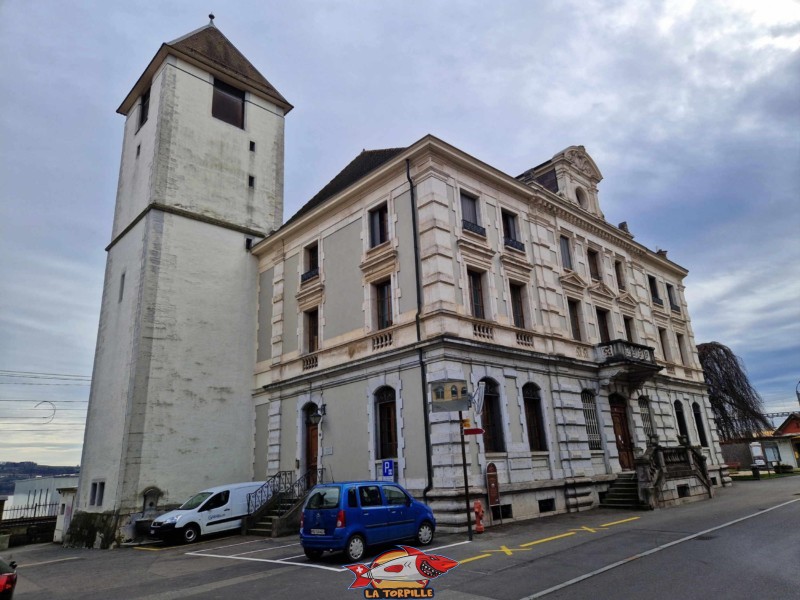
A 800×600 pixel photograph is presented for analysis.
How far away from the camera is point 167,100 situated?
2516 cm

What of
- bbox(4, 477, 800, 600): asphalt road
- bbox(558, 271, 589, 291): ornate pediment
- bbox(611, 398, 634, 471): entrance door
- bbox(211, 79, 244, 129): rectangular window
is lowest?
bbox(4, 477, 800, 600): asphalt road

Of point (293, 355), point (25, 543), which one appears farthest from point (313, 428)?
point (25, 543)

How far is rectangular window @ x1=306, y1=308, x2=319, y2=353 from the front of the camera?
2231cm

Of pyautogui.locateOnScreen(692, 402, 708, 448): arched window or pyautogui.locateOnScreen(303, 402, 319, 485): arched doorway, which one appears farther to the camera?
pyautogui.locateOnScreen(692, 402, 708, 448): arched window

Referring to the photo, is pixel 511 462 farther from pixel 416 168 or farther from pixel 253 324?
pixel 253 324

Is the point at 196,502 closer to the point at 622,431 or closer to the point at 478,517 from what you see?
the point at 478,517

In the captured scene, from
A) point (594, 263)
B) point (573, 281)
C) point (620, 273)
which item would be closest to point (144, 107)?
point (573, 281)

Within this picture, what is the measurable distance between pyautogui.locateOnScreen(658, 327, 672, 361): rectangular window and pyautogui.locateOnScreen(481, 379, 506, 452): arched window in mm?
15541

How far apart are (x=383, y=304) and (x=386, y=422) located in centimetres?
434

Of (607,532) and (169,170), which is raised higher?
(169,170)

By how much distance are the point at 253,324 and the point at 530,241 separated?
45.0 ft

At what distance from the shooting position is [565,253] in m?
23.5

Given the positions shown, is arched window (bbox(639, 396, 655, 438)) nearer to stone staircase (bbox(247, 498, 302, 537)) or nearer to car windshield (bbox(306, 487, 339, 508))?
stone staircase (bbox(247, 498, 302, 537))

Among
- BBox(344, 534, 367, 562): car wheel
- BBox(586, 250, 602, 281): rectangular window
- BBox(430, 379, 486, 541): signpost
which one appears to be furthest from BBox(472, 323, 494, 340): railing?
BBox(586, 250, 602, 281): rectangular window
